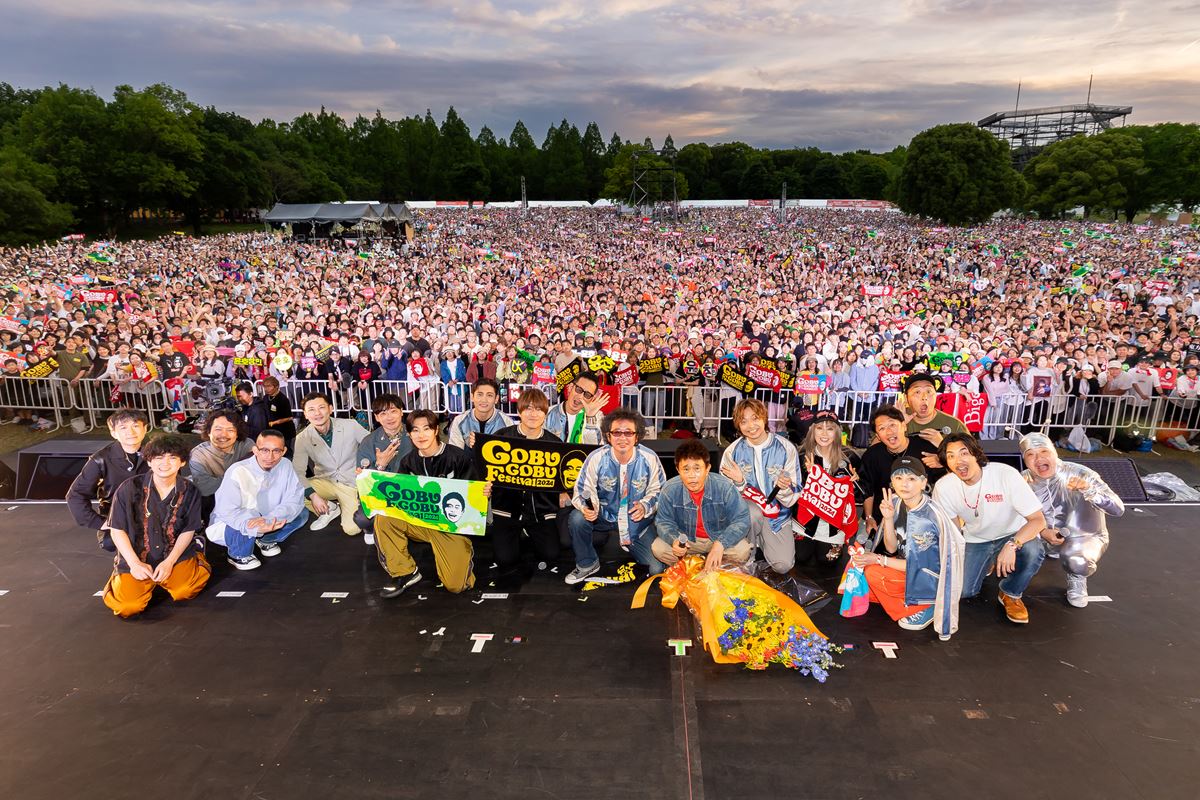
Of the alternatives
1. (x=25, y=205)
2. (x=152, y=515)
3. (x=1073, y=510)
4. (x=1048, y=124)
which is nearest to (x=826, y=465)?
(x=1073, y=510)

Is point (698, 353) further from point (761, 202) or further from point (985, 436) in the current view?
point (761, 202)

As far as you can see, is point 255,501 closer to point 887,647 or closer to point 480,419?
point 480,419

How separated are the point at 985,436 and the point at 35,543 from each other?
11.9 metres

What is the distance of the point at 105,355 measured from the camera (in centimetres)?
1017

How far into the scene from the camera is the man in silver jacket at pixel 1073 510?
5.04m

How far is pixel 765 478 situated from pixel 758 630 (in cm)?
156

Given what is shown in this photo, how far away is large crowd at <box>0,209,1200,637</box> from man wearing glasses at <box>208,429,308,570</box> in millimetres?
23

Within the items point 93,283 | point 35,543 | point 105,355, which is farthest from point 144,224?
point 35,543

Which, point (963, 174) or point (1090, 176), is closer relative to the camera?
point (963, 174)

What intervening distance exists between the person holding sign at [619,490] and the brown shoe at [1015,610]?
274cm

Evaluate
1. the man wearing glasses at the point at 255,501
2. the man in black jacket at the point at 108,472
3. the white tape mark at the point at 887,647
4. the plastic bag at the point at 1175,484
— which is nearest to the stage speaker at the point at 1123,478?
the plastic bag at the point at 1175,484

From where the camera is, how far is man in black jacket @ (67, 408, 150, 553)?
5270 millimetres

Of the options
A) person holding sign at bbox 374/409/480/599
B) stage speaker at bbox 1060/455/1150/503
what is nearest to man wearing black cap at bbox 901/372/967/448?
stage speaker at bbox 1060/455/1150/503

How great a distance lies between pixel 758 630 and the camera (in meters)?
4.34
